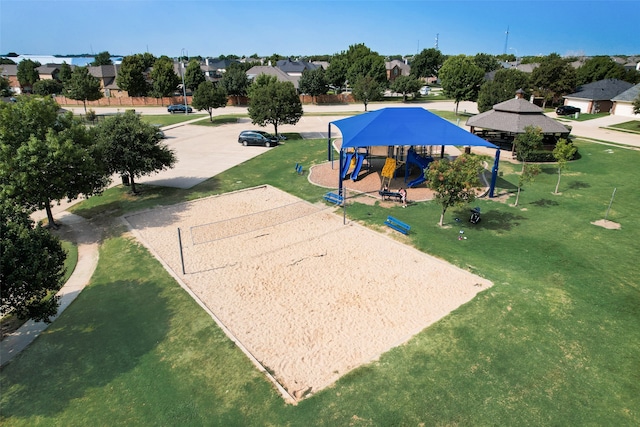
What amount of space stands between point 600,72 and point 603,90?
13.4 m

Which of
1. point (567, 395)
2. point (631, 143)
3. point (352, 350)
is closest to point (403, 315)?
point (352, 350)

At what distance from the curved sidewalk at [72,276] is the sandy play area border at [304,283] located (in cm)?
237

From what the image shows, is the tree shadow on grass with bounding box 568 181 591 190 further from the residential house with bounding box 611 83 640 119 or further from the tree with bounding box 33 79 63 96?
the tree with bounding box 33 79 63 96

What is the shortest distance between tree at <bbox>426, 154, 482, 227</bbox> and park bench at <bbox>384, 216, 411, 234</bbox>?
2.22 m

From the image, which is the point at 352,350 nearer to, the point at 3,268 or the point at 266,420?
the point at 266,420

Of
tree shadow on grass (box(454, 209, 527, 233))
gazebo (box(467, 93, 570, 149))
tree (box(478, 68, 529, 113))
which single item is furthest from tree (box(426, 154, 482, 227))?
tree (box(478, 68, 529, 113))

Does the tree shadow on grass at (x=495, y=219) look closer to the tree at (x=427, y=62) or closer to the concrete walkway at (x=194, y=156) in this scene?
the concrete walkway at (x=194, y=156)

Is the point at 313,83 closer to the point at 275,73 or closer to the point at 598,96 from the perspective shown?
the point at 275,73

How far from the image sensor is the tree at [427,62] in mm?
107750

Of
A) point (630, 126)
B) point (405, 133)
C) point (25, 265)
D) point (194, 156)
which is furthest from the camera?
point (630, 126)

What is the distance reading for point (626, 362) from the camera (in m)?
11.9

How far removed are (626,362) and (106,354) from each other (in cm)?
1670

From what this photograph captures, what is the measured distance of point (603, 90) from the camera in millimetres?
62281

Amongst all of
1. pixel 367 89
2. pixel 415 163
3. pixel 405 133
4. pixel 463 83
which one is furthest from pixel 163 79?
pixel 405 133
